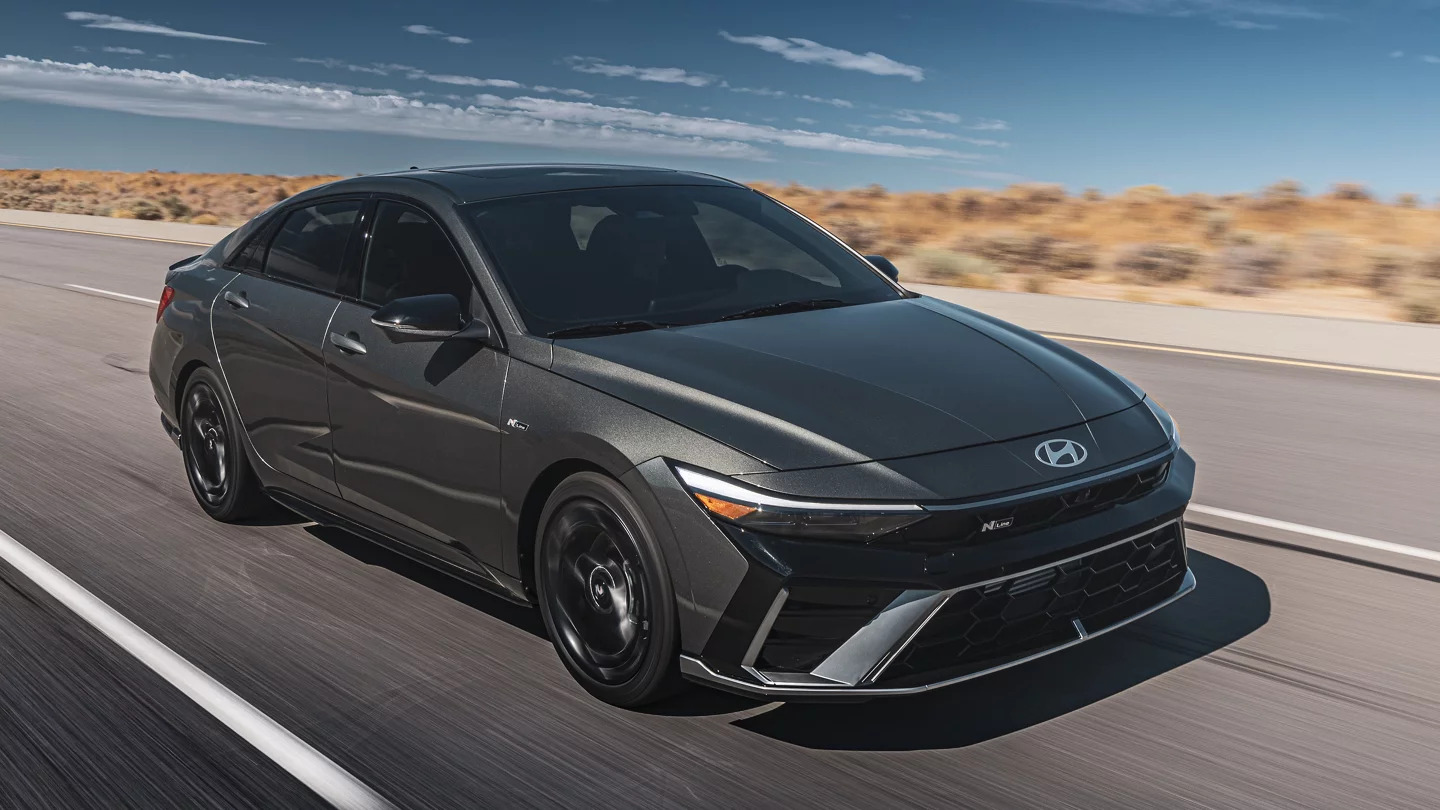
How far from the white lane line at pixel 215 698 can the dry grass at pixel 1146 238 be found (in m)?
14.9

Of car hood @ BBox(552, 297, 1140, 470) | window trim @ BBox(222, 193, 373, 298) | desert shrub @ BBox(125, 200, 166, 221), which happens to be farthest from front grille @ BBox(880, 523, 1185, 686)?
desert shrub @ BBox(125, 200, 166, 221)

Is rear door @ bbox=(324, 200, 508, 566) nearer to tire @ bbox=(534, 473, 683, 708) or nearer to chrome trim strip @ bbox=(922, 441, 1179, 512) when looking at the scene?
tire @ bbox=(534, 473, 683, 708)

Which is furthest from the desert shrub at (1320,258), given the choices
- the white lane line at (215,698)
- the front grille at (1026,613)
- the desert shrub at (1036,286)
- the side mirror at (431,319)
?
the white lane line at (215,698)

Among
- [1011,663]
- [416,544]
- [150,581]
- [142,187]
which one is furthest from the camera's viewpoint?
[142,187]

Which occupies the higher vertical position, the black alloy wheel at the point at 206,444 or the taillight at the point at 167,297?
the taillight at the point at 167,297

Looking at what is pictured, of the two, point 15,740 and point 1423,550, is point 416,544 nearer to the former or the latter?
point 15,740

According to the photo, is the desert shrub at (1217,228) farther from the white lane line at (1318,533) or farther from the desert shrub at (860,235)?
the white lane line at (1318,533)

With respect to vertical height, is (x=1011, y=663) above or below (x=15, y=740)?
above

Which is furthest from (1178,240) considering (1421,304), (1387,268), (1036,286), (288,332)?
(288,332)

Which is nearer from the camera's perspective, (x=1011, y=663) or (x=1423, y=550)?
(x=1011, y=663)

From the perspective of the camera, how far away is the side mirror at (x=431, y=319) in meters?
4.78

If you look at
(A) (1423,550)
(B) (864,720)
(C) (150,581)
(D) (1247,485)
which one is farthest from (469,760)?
(D) (1247,485)

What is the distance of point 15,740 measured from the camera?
13.9 ft

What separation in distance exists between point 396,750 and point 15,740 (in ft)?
3.78
